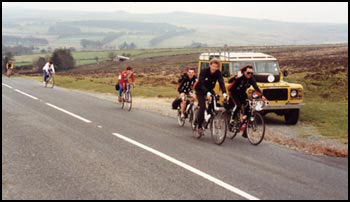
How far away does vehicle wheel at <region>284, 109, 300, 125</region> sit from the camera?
16281 mm

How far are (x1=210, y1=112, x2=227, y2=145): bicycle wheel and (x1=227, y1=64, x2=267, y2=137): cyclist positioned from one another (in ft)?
1.65


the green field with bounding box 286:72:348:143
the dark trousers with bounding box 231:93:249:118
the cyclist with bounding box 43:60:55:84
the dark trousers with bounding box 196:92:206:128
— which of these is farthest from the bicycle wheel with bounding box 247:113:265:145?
the cyclist with bounding box 43:60:55:84

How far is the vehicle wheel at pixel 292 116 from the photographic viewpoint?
16281 mm

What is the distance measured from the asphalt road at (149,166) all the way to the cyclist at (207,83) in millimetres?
790

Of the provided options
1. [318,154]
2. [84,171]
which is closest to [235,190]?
[84,171]

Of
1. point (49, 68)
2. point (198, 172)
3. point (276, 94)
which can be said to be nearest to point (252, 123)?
point (198, 172)

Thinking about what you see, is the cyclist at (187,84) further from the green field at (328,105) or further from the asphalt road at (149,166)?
the green field at (328,105)

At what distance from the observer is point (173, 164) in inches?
363

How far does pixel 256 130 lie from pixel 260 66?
6011mm

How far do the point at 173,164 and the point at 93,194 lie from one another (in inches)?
96.1

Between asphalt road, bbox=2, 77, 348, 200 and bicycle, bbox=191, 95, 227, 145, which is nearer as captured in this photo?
asphalt road, bbox=2, 77, 348, 200

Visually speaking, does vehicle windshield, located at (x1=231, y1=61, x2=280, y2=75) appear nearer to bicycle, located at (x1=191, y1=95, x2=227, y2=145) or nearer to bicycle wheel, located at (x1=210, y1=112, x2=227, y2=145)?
bicycle, located at (x1=191, y1=95, x2=227, y2=145)

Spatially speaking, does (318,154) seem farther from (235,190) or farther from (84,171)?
(84,171)

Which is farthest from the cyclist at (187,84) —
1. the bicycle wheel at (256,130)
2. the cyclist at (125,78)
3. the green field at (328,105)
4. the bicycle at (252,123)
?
the cyclist at (125,78)
